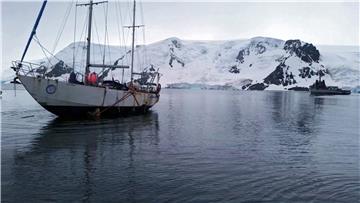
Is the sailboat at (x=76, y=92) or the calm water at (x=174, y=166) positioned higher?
the sailboat at (x=76, y=92)

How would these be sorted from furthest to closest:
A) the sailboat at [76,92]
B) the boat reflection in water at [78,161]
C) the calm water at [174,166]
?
the sailboat at [76,92]
the boat reflection in water at [78,161]
the calm water at [174,166]

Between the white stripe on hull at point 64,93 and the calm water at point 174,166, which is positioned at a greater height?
the white stripe on hull at point 64,93

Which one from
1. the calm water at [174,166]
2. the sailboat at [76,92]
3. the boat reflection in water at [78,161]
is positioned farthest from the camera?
the sailboat at [76,92]

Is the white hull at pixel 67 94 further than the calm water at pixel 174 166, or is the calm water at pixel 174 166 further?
the white hull at pixel 67 94

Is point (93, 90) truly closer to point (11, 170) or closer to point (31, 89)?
point (31, 89)

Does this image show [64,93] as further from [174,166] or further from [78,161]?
[174,166]

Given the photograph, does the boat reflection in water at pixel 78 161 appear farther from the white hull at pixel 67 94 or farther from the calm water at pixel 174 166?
the white hull at pixel 67 94

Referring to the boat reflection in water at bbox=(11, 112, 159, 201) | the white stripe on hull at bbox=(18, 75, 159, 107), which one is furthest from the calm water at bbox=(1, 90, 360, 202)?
the white stripe on hull at bbox=(18, 75, 159, 107)

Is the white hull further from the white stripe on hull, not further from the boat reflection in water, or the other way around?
the boat reflection in water

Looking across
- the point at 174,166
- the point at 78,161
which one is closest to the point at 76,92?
the point at 78,161

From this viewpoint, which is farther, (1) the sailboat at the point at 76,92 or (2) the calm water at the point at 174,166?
(1) the sailboat at the point at 76,92

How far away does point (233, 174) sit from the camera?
1460cm

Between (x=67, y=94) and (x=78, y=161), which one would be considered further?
(x=67, y=94)

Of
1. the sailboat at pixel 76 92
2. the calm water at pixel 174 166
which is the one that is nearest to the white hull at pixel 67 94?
the sailboat at pixel 76 92
